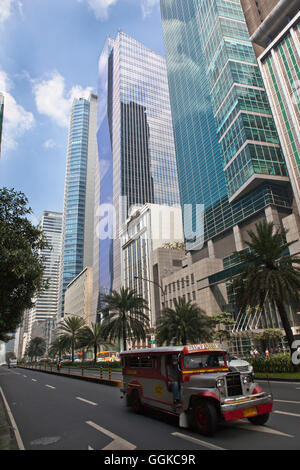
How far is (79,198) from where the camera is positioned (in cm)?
17675

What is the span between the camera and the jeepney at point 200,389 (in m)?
7.23

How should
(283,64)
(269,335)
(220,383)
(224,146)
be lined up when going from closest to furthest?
1. (220,383)
2. (269,335)
3. (283,64)
4. (224,146)

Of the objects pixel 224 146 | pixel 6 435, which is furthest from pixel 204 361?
pixel 224 146

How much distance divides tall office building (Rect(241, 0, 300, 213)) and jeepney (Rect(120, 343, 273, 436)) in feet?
146

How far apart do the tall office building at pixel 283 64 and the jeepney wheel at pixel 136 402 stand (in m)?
44.4

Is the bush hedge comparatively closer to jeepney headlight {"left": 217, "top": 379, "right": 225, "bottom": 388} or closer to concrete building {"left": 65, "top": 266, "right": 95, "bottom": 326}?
jeepney headlight {"left": 217, "top": 379, "right": 225, "bottom": 388}

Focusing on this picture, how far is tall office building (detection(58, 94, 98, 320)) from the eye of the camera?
16962 centimetres

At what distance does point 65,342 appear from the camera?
61.1 metres

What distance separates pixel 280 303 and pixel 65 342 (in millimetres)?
50122

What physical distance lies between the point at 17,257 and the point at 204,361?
8820mm

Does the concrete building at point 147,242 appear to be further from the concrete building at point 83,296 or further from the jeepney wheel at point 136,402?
the jeepney wheel at point 136,402

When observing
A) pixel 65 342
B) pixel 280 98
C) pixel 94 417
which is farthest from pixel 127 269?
pixel 94 417

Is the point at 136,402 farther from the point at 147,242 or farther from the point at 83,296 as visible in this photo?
the point at 83,296

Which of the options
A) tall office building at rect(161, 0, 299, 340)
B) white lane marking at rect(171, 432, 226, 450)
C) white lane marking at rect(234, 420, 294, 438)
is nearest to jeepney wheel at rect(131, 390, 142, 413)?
white lane marking at rect(171, 432, 226, 450)
